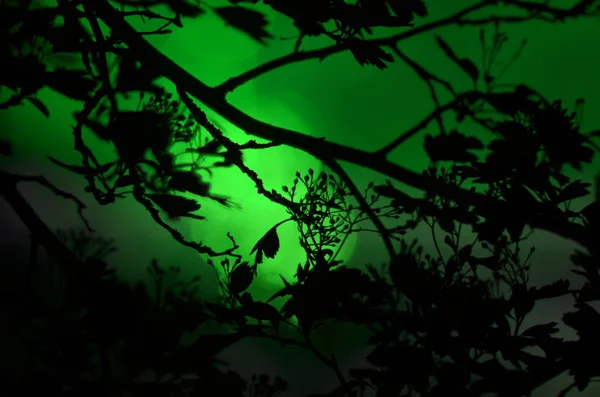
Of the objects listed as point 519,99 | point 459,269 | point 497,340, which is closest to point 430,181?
point 459,269

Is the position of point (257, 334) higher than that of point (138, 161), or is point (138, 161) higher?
point (138, 161)

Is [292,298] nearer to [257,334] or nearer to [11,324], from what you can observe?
[257,334]

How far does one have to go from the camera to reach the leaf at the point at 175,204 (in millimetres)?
1564

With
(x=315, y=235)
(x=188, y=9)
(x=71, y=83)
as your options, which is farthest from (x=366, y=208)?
(x=71, y=83)

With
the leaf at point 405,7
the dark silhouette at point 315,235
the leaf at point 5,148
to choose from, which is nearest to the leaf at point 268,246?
the dark silhouette at point 315,235

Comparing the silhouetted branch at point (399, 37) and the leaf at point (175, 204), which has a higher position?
the silhouetted branch at point (399, 37)

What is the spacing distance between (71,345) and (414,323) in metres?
1.28

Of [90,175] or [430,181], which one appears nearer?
[430,181]

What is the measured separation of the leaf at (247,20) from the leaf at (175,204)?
0.65 meters

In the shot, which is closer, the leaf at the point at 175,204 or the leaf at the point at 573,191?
the leaf at the point at 573,191

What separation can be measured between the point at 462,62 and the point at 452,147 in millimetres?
633

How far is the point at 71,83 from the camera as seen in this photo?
165 centimetres

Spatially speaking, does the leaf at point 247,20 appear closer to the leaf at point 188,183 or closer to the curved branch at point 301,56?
the curved branch at point 301,56

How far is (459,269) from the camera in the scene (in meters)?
1.55
